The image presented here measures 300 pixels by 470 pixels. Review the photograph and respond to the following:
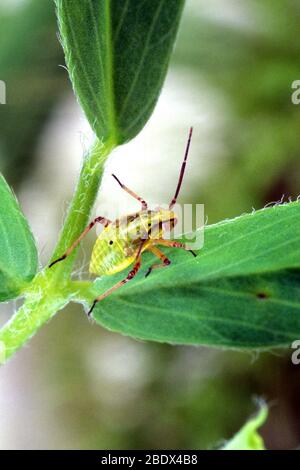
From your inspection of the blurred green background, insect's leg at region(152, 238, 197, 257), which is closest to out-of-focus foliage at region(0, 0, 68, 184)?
the blurred green background

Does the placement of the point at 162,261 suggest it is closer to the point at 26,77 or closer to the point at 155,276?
the point at 155,276

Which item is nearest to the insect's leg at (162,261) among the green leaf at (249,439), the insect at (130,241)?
the insect at (130,241)

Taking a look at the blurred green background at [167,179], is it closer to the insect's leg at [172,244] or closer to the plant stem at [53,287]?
the insect's leg at [172,244]

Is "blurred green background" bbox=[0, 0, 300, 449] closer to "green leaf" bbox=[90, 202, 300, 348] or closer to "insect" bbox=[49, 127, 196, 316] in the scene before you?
"insect" bbox=[49, 127, 196, 316]

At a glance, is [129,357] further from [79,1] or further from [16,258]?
[79,1]

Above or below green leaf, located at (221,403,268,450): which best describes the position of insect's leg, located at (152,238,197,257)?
above
